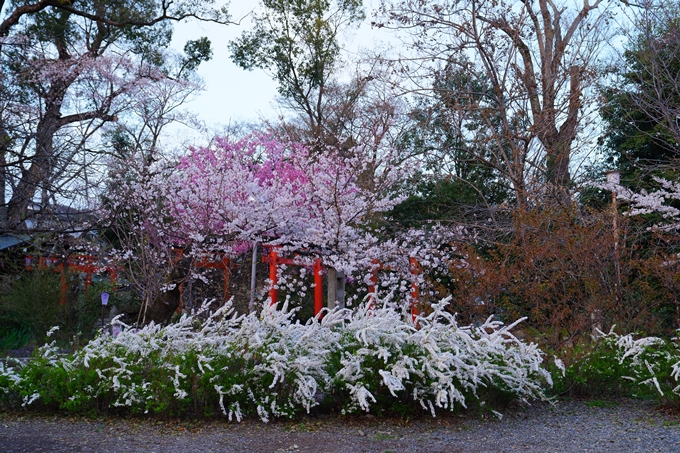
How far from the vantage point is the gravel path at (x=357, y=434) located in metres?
3.57

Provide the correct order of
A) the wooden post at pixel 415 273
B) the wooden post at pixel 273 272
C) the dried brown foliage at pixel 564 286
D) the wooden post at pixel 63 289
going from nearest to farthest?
the dried brown foliage at pixel 564 286 < the wooden post at pixel 415 273 < the wooden post at pixel 273 272 < the wooden post at pixel 63 289

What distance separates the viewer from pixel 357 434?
3900mm

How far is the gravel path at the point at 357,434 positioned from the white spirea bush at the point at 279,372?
0.13m

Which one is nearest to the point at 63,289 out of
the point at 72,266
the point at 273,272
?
the point at 72,266

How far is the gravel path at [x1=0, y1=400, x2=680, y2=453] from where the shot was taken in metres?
3.57

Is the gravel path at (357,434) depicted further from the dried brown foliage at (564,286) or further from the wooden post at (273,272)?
the wooden post at (273,272)

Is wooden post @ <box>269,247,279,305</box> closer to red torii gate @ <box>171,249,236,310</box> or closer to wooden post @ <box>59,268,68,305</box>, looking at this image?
red torii gate @ <box>171,249,236,310</box>

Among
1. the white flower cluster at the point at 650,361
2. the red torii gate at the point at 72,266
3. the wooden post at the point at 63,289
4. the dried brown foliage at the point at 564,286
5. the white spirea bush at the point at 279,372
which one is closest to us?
the white spirea bush at the point at 279,372

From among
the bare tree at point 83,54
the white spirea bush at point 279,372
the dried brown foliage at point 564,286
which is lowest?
the white spirea bush at point 279,372

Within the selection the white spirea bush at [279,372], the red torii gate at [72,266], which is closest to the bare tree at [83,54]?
the red torii gate at [72,266]

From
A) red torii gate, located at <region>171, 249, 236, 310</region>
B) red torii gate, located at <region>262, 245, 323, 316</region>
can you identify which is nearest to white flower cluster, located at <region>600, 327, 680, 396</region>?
red torii gate, located at <region>262, 245, 323, 316</region>

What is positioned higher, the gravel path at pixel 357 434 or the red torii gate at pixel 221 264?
the red torii gate at pixel 221 264

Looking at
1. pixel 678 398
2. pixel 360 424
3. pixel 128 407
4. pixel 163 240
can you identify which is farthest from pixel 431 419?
pixel 163 240

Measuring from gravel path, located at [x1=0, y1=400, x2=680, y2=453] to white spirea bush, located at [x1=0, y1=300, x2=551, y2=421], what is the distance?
13cm
